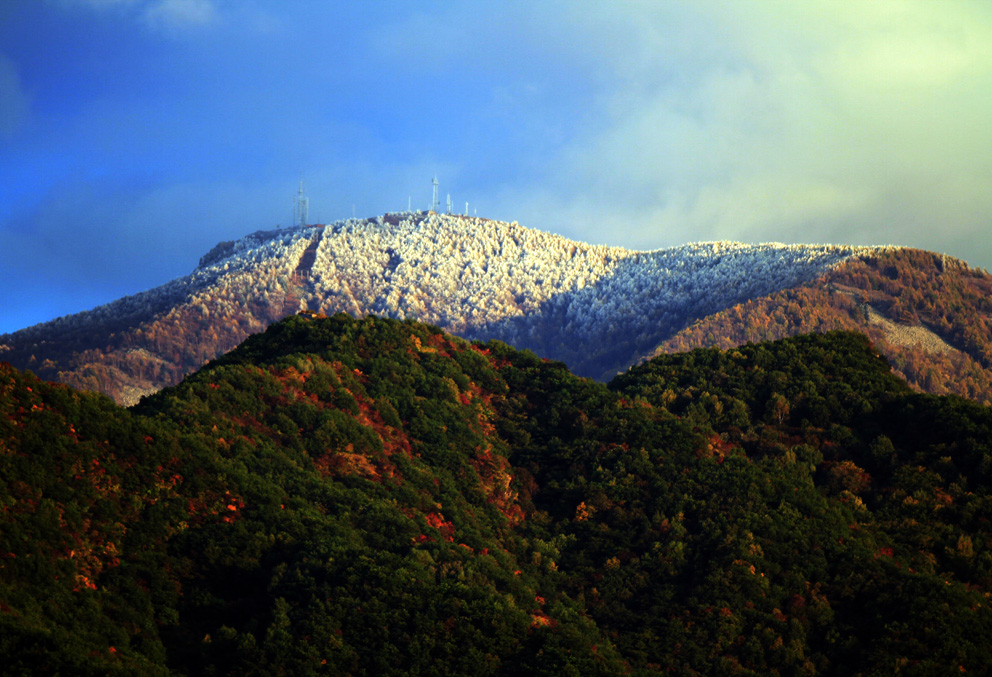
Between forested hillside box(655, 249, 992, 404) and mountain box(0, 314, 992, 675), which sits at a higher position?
forested hillside box(655, 249, 992, 404)

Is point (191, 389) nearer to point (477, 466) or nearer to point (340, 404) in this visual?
point (340, 404)

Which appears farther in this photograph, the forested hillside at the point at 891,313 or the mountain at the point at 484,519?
the forested hillside at the point at 891,313

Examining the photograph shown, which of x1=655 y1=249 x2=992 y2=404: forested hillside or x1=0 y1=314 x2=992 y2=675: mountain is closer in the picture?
x1=0 y1=314 x2=992 y2=675: mountain

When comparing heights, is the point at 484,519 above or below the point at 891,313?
below

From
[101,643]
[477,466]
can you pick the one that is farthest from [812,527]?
[101,643]

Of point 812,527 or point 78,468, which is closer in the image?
point 78,468

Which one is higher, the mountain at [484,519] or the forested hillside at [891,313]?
the forested hillside at [891,313]

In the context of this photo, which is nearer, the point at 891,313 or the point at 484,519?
the point at 484,519

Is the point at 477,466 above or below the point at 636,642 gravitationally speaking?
above
